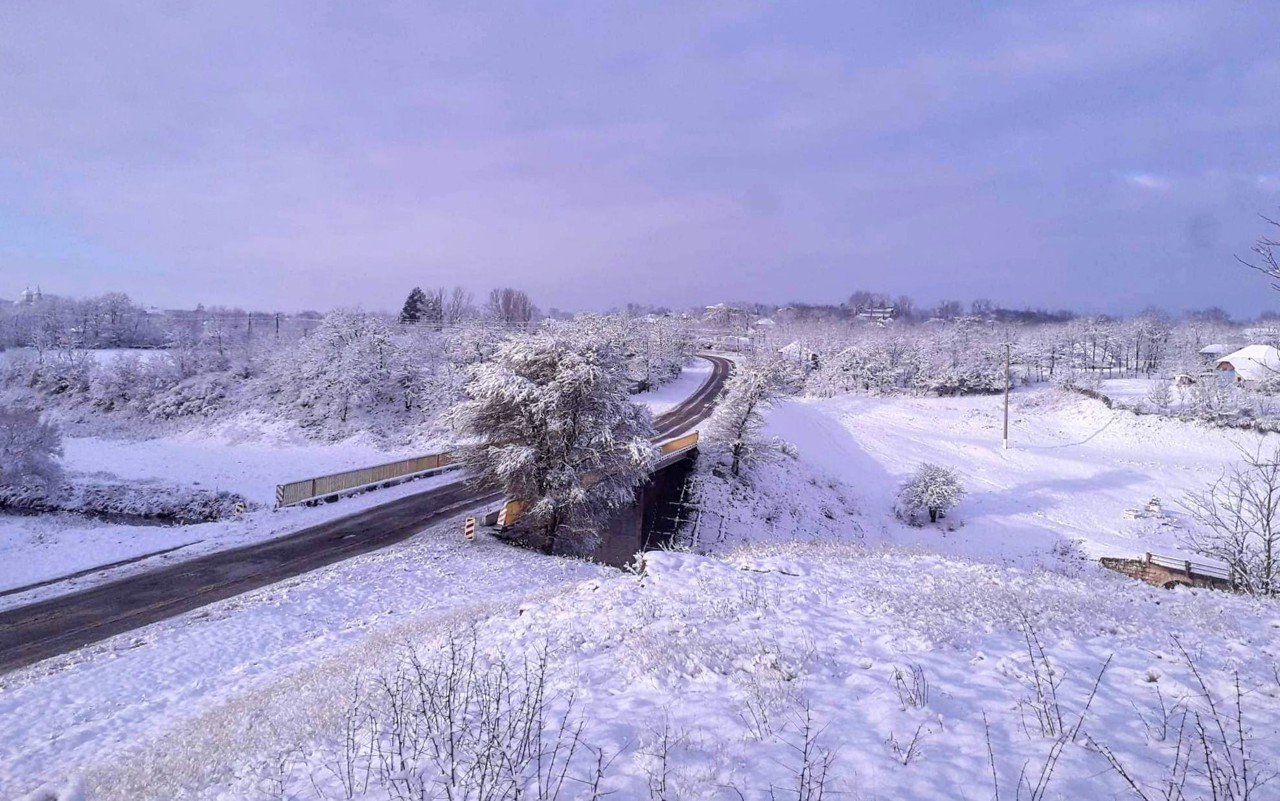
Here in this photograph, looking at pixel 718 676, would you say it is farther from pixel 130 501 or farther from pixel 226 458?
pixel 226 458

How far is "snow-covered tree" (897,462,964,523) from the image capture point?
32625 mm

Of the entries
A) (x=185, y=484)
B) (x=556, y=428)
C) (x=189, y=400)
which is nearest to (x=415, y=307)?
(x=189, y=400)

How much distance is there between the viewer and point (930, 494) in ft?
107

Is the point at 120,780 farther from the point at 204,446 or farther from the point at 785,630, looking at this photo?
the point at 204,446

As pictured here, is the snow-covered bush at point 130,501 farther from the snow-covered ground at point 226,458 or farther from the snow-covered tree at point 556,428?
the snow-covered tree at point 556,428

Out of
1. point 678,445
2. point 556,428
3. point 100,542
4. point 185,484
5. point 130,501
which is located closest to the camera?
point 100,542

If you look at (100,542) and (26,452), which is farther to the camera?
(26,452)

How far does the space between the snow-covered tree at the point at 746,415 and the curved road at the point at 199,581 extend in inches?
551

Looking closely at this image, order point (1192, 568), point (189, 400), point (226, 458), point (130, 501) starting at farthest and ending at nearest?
1. point (189, 400)
2. point (226, 458)
3. point (130, 501)
4. point (1192, 568)

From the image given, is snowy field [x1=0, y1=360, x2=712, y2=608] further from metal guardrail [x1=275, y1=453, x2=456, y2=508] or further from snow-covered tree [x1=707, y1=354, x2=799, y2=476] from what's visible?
snow-covered tree [x1=707, y1=354, x2=799, y2=476]

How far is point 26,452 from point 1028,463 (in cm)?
5444

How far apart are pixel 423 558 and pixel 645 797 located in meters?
16.8

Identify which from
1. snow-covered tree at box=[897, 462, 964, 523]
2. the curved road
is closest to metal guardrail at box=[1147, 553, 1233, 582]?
snow-covered tree at box=[897, 462, 964, 523]

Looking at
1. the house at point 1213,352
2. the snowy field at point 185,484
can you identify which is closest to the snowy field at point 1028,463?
the snowy field at point 185,484
